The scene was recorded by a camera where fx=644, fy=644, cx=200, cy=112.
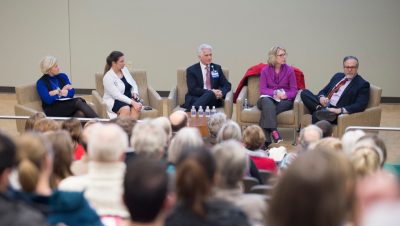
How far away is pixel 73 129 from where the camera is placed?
5.13m

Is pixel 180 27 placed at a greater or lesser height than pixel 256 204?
greater

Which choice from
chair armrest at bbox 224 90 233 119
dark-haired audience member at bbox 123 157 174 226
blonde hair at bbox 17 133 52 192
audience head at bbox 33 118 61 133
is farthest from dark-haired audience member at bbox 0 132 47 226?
chair armrest at bbox 224 90 233 119

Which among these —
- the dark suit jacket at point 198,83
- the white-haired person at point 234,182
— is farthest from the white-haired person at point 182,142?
the dark suit jacket at point 198,83

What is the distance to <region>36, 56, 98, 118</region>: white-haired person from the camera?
785cm

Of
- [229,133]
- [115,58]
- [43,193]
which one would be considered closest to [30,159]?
[43,193]

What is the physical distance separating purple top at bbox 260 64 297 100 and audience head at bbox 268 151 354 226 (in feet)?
19.8

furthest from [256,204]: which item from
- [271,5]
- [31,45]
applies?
[31,45]

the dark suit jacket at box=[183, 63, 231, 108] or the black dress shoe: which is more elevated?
the dark suit jacket at box=[183, 63, 231, 108]

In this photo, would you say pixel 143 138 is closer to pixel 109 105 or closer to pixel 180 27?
pixel 109 105

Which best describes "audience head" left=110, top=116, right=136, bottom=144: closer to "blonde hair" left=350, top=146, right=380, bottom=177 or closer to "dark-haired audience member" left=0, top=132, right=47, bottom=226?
"blonde hair" left=350, top=146, right=380, bottom=177

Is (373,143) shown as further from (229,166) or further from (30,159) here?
(30,159)

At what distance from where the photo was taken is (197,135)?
4.04 meters

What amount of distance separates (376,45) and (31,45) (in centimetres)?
612

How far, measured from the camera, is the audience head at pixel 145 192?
2516 millimetres
